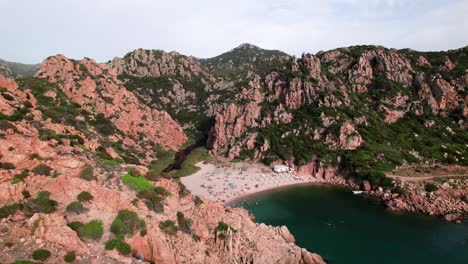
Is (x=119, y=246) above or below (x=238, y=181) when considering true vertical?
above

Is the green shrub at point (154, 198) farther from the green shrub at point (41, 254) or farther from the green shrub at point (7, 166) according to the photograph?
the green shrub at point (7, 166)

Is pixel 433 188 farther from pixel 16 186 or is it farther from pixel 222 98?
pixel 222 98

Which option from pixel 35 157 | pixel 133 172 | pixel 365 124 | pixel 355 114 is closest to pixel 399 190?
pixel 365 124

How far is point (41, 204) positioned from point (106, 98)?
105783 millimetres

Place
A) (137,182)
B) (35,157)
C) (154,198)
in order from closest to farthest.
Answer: (35,157), (154,198), (137,182)

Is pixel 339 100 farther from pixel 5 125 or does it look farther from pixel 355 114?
pixel 5 125

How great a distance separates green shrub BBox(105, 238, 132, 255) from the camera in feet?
95.4

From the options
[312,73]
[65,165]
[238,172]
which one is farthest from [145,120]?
[65,165]

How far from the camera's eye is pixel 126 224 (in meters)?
32.2

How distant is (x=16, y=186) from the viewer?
29906 mm

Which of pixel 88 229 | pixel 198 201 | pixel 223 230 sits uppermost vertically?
pixel 88 229

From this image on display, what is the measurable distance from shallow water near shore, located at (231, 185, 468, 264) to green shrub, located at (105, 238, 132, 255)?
3934 centimetres

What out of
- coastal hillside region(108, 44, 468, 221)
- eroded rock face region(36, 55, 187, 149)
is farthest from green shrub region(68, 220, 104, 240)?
eroded rock face region(36, 55, 187, 149)

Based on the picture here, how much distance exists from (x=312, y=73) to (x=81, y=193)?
139 m
